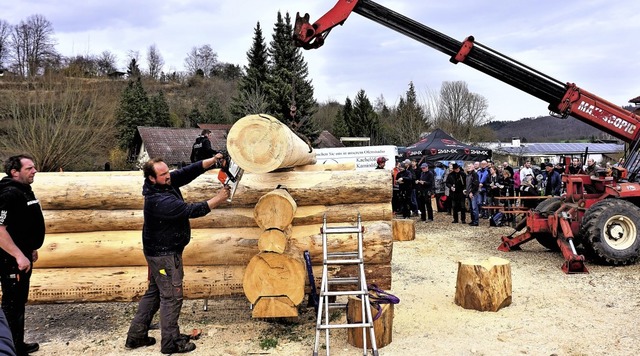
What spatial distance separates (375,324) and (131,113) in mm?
41758

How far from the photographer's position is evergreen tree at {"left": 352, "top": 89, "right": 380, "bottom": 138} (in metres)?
47.8

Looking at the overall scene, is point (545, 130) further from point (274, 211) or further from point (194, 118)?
point (274, 211)

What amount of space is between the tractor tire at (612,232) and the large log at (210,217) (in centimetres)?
→ 413

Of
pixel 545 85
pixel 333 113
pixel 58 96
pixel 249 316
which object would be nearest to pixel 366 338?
pixel 249 316

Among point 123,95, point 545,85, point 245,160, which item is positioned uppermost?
point 123,95

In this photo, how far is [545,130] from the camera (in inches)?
2904

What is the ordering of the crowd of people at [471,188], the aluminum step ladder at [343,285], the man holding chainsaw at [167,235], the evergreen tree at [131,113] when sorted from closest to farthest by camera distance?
the aluminum step ladder at [343,285] → the man holding chainsaw at [167,235] → the crowd of people at [471,188] → the evergreen tree at [131,113]

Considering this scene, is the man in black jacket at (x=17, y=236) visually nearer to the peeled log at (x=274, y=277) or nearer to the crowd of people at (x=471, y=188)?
the peeled log at (x=274, y=277)

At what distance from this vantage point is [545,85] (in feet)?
30.6

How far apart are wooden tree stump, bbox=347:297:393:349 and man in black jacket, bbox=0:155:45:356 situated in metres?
3.18

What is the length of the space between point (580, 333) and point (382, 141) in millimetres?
43879

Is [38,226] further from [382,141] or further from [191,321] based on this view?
[382,141]

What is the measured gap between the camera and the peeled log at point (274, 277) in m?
5.04

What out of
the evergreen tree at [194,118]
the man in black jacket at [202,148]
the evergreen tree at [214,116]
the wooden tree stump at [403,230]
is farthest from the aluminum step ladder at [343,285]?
the evergreen tree at [194,118]
